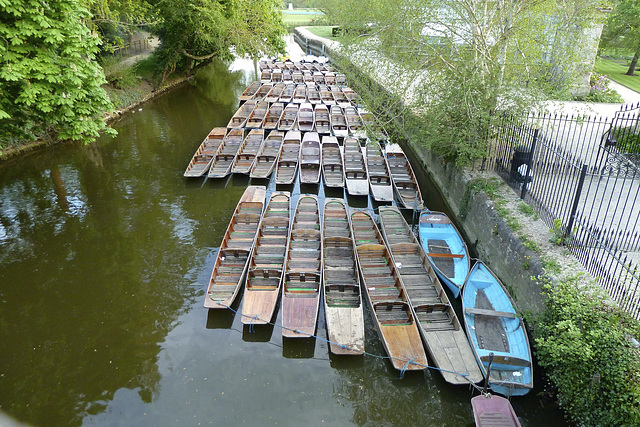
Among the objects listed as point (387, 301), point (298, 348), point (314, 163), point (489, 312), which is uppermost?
point (314, 163)

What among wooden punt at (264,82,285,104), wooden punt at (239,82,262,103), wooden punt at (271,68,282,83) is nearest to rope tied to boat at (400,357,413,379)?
wooden punt at (264,82,285,104)

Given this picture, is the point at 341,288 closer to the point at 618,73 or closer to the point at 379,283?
the point at 379,283

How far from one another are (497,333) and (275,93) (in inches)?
987

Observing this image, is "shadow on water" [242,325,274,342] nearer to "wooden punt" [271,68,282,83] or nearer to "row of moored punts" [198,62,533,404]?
"row of moored punts" [198,62,533,404]

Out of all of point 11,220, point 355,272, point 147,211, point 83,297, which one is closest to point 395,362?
point 355,272

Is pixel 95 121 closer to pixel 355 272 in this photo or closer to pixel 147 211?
pixel 147 211

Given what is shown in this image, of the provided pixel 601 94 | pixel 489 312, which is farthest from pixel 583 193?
pixel 601 94

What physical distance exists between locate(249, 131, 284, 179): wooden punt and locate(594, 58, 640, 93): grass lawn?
1854 centimetres

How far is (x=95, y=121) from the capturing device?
14719mm

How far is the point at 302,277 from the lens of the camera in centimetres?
1140

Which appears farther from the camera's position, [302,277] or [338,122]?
[338,122]

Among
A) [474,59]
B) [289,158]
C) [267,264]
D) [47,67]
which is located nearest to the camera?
[47,67]

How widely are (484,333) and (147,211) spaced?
12.6 metres

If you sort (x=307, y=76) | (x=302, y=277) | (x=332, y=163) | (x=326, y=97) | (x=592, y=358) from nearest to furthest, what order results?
(x=592, y=358) < (x=302, y=277) < (x=332, y=163) < (x=326, y=97) < (x=307, y=76)
